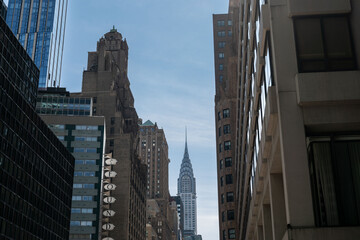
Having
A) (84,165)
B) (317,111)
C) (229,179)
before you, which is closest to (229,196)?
(229,179)

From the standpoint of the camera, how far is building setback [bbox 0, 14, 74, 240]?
54812mm

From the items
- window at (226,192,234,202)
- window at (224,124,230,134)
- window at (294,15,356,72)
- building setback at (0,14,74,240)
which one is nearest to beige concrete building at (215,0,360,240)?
window at (294,15,356,72)

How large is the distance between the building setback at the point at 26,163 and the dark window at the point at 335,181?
134ft

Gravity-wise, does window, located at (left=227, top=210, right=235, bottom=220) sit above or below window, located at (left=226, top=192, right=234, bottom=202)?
below

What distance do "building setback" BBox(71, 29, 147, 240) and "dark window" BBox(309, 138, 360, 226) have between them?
107 meters

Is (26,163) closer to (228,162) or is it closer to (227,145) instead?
(228,162)

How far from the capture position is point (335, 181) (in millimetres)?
19922

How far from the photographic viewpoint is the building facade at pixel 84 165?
115m

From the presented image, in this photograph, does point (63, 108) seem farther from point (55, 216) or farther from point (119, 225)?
point (55, 216)

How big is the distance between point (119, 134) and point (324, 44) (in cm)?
12277

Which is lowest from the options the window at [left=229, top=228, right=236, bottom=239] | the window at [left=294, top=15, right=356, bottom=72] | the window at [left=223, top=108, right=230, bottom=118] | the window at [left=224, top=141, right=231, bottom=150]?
the window at [left=294, top=15, right=356, bottom=72]

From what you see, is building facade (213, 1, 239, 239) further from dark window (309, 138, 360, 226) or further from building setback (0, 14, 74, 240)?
dark window (309, 138, 360, 226)

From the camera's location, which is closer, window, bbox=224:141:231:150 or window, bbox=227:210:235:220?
window, bbox=227:210:235:220

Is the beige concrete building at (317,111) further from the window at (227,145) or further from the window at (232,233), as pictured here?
the window at (227,145)
